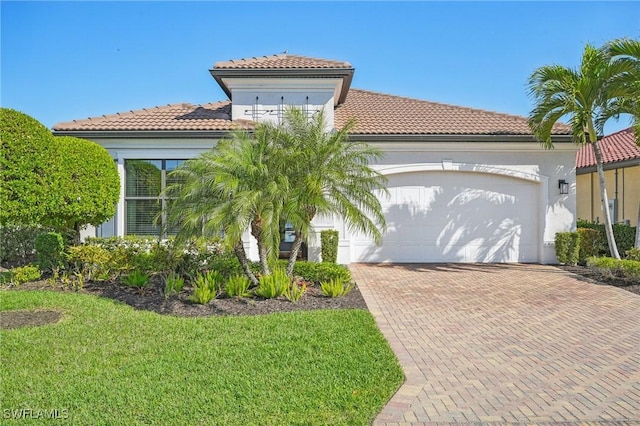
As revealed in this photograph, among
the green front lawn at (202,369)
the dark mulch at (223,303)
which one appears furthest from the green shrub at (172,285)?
the green front lawn at (202,369)

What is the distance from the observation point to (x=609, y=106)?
1217 centimetres

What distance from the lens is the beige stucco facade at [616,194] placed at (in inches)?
671

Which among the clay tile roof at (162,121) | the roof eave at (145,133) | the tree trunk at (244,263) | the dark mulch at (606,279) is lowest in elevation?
the dark mulch at (606,279)

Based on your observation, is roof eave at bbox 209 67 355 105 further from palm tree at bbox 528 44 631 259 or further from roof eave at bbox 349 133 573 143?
palm tree at bbox 528 44 631 259

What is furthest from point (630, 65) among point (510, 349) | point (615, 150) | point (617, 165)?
point (510, 349)

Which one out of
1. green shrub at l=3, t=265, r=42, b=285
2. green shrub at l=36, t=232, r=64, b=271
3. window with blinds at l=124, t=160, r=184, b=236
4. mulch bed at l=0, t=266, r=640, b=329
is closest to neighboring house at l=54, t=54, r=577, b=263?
window with blinds at l=124, t=160, r=184, b=236

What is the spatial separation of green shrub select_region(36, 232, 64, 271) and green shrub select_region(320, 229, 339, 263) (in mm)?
6858

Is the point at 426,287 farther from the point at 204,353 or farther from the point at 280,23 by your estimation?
the point at 280,23

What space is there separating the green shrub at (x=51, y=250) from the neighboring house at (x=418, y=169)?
2146mm

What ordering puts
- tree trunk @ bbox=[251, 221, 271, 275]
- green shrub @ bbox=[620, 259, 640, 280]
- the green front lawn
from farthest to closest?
1. green shrub @ bbox=[620, 259, 640, 280]
2. tree trunk @ bbox=[251, 221, 271, 275]
3. the green front lawn

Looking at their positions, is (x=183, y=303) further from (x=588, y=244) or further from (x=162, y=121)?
(x=588, y=244)

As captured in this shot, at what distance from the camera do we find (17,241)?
542 inches

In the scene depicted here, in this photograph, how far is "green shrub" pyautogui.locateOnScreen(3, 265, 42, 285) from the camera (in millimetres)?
10477

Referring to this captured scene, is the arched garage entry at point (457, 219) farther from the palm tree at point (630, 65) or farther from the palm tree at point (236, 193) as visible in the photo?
the palm tree at point (236, 193)
